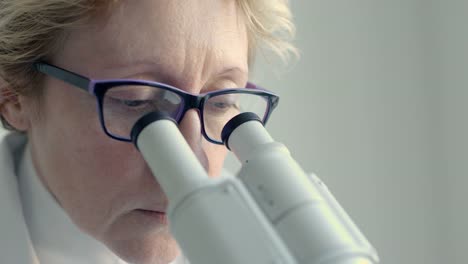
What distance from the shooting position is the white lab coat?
0.79 meters

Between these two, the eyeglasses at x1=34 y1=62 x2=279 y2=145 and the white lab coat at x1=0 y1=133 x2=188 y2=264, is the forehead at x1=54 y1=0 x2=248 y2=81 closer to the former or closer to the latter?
the eyeglasses at x1=34 y1=62 x2=279 y2=145

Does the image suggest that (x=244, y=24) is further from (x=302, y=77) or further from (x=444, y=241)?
(x=444, y=241)

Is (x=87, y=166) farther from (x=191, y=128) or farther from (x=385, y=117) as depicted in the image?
(x=385, y=117)

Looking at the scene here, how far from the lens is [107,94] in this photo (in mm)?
663

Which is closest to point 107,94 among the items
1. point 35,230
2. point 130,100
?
point 130,100

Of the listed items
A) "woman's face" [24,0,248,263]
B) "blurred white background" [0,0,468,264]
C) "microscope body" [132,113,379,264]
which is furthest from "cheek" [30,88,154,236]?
"blurred white background" [0,0,468,264]

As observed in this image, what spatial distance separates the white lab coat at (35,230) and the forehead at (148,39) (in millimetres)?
232

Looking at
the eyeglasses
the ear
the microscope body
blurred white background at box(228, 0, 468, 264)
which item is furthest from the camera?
blurred white background at box(228, 0, 468, 264)

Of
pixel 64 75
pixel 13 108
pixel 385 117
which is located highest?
pixel 64 75

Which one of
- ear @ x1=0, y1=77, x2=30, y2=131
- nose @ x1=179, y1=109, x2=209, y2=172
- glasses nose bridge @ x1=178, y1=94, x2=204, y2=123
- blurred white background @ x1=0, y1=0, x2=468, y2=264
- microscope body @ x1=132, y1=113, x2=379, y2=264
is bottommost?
blurred white background @ x1=0, y1=0, x2=468, y2=264

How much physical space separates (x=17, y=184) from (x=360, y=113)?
867 mm

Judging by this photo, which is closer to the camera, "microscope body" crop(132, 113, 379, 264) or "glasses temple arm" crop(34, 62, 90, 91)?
"microscope body" crop(132, 113, 379, 264)

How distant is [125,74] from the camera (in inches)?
26.2

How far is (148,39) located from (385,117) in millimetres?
888
